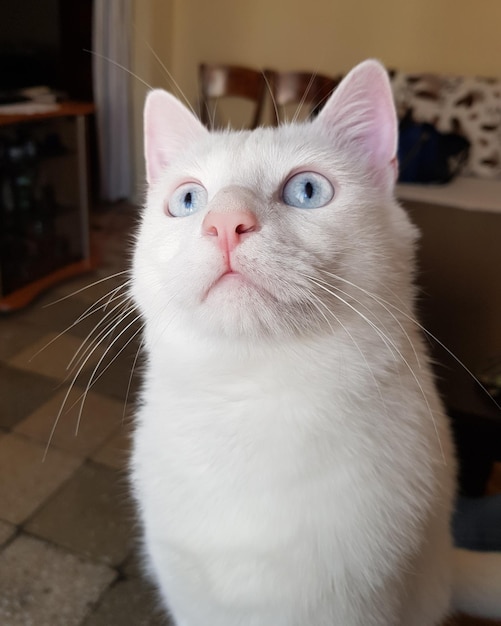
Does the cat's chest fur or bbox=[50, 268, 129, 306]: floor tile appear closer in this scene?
the cat's chest fur

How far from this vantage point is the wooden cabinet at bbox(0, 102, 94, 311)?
2.53m

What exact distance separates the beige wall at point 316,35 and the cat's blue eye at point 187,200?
333cm

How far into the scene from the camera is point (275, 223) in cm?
59

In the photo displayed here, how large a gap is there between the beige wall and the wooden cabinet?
1.18 m

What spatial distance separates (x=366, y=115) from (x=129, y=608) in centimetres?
111

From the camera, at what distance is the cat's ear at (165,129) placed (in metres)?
0.78

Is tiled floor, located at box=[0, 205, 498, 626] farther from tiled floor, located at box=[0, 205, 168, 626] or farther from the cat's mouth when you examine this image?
the cat's mouth

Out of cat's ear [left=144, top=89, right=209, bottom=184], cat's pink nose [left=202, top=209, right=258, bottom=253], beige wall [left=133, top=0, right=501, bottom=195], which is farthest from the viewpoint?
beige wall [left=133, top=0, right=501, bottom=195]

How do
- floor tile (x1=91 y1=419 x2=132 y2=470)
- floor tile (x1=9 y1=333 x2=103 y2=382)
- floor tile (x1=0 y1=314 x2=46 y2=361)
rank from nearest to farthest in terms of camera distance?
1. floor tile (x1=91 y1=419 x2=132 y2=470)
2. floor tile (x1=9 y1=333 x2=103 y2=382)
3. floor tile (x1=0 y1=314 x2=46 y2=361)

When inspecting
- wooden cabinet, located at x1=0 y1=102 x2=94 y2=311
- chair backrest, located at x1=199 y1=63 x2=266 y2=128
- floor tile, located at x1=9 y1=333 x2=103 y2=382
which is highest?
chair backrest, located at x1=199 y1=63 x2=266 y2=128

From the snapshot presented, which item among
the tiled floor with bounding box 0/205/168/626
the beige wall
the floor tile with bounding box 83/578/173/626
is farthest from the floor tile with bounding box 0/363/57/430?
the beige wall

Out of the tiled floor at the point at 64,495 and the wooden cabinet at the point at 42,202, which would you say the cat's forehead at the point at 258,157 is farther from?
the wooden cabinet at the point at 42,202

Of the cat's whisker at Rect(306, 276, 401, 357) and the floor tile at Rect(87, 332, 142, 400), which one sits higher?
the cat's whisker at Rect(306, 276, 401, 357)

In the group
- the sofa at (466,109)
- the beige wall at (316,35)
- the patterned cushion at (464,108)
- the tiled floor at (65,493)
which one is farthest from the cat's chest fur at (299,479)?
the beige wall at (316,35)
